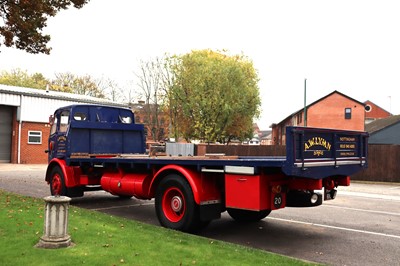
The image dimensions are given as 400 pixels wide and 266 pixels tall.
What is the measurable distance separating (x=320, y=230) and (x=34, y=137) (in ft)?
89.8

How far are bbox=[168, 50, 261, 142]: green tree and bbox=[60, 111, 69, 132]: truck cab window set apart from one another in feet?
92.9

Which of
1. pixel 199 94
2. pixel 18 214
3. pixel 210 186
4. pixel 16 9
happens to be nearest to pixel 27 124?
pixel 199 94

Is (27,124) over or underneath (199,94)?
underneath

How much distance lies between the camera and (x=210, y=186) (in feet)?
24.3

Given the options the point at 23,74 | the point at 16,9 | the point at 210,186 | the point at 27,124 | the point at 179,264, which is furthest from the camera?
the point at 23,74

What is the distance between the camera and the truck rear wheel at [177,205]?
285 inches

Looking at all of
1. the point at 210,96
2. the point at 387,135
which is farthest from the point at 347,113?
the point at 210,96

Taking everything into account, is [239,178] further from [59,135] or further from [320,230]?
[59,135]

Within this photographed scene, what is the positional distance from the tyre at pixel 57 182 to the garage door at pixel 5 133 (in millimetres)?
21101

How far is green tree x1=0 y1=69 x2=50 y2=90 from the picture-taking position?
5734cm

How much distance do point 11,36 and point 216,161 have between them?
9.59 m

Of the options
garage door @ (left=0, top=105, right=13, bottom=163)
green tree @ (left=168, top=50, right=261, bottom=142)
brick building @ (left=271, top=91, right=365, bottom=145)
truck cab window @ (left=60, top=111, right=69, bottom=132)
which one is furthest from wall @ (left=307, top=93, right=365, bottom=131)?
truck cab window @ (left=60, top=111, right=69, bottom=132)

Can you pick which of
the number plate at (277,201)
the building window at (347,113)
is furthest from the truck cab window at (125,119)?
the building window at (347,113)

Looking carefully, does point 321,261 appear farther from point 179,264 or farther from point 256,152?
point 256,152
